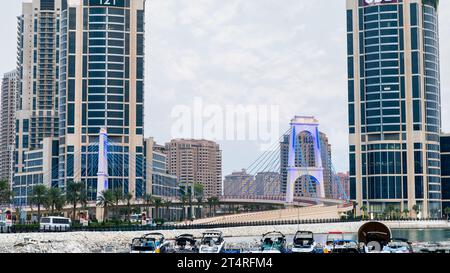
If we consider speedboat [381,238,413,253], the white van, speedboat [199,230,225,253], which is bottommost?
the white van

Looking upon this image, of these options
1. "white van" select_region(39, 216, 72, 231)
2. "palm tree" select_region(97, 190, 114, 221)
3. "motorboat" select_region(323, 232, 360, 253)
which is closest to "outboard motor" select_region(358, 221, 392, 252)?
"motorboat" select_region(323, 232, 360, 253)

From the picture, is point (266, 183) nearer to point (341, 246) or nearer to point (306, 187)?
point (306, 187)

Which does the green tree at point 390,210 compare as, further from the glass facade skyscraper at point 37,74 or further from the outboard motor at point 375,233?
the outboard motor at point 375,233

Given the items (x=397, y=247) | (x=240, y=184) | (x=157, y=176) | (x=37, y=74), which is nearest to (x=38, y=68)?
(x=37, y=74)

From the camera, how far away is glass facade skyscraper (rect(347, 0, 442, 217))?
146 m

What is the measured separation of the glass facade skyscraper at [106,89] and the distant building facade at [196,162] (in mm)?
35070

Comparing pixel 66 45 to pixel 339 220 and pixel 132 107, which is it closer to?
pixel 132 107

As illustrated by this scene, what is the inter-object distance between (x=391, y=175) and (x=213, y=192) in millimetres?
45170

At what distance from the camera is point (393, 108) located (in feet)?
488

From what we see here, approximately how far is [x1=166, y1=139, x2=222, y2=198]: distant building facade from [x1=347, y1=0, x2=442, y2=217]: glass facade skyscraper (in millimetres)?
37611

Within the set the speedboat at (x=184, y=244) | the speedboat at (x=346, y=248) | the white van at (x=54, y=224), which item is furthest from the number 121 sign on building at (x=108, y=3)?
the speedboat at (x=346, y=248)

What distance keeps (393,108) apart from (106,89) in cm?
5340

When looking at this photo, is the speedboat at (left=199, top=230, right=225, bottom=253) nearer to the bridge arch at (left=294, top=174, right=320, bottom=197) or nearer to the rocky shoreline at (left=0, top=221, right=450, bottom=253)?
the rocky shoreline at (left=0, top=221, right=450, bottom=253)
